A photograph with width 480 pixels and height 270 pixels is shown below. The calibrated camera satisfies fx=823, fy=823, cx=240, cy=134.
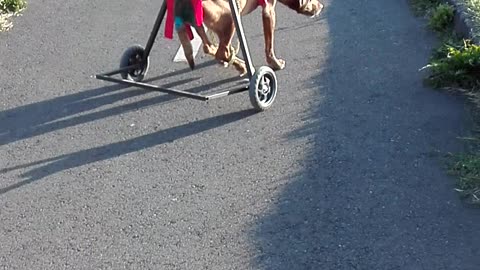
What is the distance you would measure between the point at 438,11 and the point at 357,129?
6.39ft

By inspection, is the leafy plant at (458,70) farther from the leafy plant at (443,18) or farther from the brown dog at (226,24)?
the brown dog at (226,24)

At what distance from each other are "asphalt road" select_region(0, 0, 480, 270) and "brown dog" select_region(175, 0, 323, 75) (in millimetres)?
243

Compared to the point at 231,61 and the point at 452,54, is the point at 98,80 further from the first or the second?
the point at 452,54

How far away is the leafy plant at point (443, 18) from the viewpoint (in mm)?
6504

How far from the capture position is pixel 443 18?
21.4 ft

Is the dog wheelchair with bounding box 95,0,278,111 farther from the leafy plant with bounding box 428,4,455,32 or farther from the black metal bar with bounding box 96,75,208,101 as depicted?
the leafy plant with bounding box 428,4,455,32

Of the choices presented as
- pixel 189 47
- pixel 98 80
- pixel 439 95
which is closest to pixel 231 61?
pixel 189 47

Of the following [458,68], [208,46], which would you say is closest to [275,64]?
[208,46]

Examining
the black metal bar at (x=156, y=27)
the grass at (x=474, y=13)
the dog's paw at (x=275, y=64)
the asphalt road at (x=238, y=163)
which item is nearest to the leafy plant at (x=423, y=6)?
the asphalt road at (x=238, y=163)

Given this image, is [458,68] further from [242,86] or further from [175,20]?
[175,20]

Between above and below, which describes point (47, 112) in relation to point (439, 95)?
above

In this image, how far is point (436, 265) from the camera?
3781 millimetres

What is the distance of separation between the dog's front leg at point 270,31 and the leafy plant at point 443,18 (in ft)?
4.57

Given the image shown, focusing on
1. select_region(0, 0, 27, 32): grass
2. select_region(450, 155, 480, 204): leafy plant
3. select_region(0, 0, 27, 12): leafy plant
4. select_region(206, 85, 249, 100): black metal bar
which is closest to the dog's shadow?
select_region(206, 85, 249, 100): black metal bar
